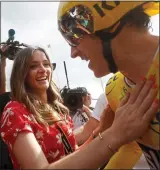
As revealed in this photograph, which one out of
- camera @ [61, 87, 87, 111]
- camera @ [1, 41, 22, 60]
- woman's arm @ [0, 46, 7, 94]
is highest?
camera @ [1, 41, 22, 60]

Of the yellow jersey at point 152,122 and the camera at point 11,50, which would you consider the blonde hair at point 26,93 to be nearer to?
the yellow jersey at point 152,122

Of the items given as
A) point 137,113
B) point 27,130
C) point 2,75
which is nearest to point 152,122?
point 137,113

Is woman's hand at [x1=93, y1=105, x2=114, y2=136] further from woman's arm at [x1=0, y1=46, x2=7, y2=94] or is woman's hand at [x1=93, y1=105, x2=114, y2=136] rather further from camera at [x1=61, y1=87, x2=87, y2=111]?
camera at [x1=61, y1=87, x2=87, y2=111]

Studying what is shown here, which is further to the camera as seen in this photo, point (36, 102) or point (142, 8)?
point (36, 102)

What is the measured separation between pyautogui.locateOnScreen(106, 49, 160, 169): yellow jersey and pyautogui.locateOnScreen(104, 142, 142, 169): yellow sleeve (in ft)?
0.92

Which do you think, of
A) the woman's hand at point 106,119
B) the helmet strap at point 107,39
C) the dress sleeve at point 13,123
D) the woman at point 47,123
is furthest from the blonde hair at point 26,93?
the helmet strap at point 107,39

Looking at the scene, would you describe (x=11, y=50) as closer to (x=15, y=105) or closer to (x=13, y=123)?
(x=15, y=105)

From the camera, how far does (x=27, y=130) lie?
1891mm

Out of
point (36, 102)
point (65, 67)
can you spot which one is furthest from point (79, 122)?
point (65, 67)

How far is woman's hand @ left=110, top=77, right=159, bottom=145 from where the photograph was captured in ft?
4.60

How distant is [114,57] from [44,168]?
0.66 m

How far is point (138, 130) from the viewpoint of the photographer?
1.43m

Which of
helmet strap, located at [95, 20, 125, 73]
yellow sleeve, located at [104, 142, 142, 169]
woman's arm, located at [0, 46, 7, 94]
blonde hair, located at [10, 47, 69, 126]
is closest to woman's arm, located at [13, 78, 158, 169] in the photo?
helmet strap, located at [95, 20, 125, 73]

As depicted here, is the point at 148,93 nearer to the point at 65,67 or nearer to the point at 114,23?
the point at 114,23
